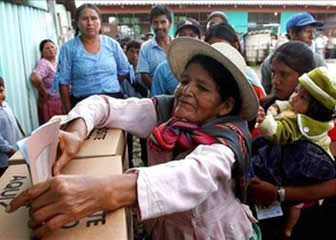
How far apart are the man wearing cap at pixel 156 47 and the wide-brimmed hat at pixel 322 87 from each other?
6.54 ft

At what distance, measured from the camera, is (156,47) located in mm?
3195

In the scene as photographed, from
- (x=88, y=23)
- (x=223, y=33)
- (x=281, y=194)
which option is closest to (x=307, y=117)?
(x=281, y=194)

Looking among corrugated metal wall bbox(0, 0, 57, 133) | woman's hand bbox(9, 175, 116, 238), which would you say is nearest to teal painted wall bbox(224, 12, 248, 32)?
corrugated metal wall bbox(0, 0, 57, 133)

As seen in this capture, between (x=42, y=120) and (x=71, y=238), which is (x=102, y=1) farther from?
(x=71, y=238)

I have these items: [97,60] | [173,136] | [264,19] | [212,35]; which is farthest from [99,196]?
[264,19]

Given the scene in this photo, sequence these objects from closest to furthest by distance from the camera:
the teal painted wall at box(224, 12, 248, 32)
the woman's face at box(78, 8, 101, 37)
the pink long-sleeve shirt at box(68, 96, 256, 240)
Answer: the pink long-sleeve shirt at box(68, 96, 256, 240) < the woman's face at box(78, 8, 101, 37) < the teal painted wall at box(224, 12, 248, 32)

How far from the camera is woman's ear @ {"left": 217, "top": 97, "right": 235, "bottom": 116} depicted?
1.14m

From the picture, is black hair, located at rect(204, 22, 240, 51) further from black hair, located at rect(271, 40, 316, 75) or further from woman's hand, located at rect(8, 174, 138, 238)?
woman's hand, located at rect(8, 174, 138, 238)

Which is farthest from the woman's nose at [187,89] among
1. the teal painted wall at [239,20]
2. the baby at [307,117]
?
the teal painted wall at [239,20]

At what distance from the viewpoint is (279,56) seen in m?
1.69

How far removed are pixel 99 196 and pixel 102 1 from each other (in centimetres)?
1541

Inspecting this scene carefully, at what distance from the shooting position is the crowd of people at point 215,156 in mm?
747

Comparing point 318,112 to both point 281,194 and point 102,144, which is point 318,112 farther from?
point 102,144

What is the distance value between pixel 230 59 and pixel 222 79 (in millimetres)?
88
